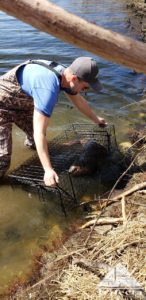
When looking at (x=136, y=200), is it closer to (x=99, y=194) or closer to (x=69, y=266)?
(x=99, y=194)

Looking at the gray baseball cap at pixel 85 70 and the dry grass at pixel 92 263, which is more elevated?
the gray baseball cap at pixel 85 70

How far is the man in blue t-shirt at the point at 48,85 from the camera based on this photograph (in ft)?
12.4

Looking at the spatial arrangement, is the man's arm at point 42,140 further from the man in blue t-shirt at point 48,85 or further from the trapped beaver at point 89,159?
the trapped beaver at point 89,159

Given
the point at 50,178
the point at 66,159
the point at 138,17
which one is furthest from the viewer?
the point at 138,17

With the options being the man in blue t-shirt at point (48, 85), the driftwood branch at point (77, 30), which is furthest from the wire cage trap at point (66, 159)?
the driftwood branch at point (77, 30)

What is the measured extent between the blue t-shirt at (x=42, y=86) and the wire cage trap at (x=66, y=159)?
2.65 feet

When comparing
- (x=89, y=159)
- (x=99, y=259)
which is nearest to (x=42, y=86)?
(x=89, y=159)

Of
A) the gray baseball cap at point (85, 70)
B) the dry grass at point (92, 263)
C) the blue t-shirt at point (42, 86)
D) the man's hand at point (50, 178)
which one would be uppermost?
the gray baseball cap at point (85, 70)

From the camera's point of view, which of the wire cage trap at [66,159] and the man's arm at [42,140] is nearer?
the man's arm at [42,140]

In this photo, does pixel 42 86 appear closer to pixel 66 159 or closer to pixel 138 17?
pixel 66 159

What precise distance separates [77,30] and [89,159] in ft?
8.04

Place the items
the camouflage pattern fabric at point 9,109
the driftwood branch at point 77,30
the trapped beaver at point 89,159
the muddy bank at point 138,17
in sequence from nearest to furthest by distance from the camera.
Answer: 1. the driftwood branch at point 77,30
2. the camouflage pattern fabric at point 9,109
3. the trapped beaver at point 89,159
4. the muddy bank at point 138,17

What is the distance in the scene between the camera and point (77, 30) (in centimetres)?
259

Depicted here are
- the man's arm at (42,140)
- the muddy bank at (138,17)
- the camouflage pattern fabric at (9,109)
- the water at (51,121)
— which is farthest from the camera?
the muddy bank at (138,17)
